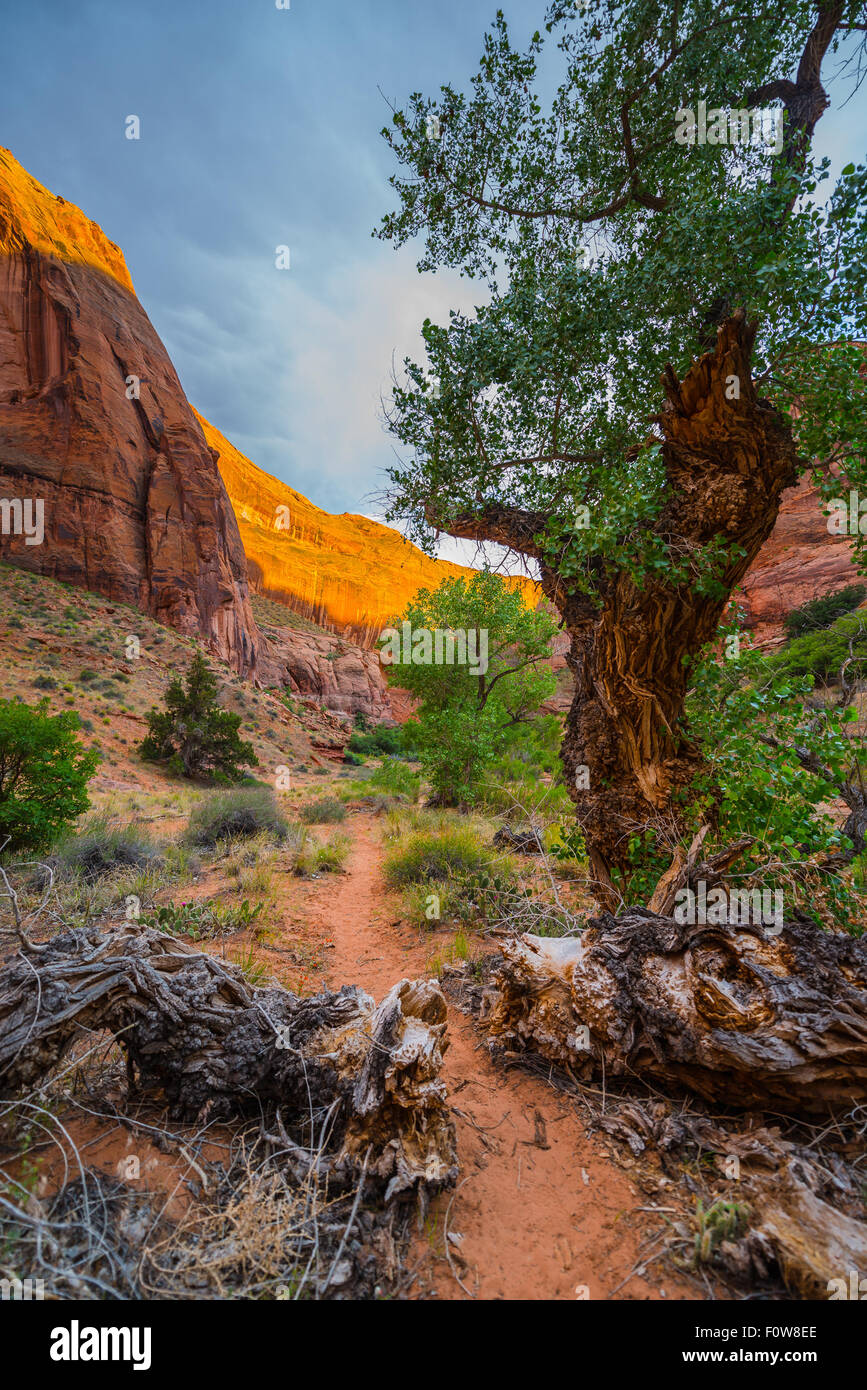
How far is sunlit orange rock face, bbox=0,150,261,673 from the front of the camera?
31.7 metres

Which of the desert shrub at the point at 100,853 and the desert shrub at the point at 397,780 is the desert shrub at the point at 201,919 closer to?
the desert shrub at the point at 100,853

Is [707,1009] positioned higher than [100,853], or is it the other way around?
[707,1009]

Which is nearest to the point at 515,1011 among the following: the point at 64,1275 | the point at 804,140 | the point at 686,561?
the point at 64,1275

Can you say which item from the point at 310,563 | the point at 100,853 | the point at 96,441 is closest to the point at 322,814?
Result: the point at 100,853

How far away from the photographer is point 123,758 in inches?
750

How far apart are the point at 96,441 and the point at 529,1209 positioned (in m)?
43.4

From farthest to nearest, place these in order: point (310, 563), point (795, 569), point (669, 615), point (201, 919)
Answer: point (310, 563) < point (795, 569) < point (201, 919) < point (669, 615)

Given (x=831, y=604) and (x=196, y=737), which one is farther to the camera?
(x=831, y=604)

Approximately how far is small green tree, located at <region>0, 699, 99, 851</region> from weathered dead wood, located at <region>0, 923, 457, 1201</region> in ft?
16.3

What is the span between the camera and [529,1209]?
2146 millimetres

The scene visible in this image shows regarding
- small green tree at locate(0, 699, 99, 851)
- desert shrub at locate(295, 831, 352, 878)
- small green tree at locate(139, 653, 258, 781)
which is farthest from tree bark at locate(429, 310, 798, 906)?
small green tree at locate(139, 653, 258, 781)

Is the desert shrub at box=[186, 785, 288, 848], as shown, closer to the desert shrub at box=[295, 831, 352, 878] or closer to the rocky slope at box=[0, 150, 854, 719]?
the desert shrub at box=[295, 831, 352, 878]

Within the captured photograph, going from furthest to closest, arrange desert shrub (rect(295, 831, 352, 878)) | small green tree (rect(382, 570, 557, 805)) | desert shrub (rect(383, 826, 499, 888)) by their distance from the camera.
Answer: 1. small green tree (rect(382, 570, 557, 805))
2. desert shrub (rect(295, 831, 352, 878))
3. desert shrub (rect(383, 826, 499, 888))

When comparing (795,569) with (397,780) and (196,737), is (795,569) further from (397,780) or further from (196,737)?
(196,737)
